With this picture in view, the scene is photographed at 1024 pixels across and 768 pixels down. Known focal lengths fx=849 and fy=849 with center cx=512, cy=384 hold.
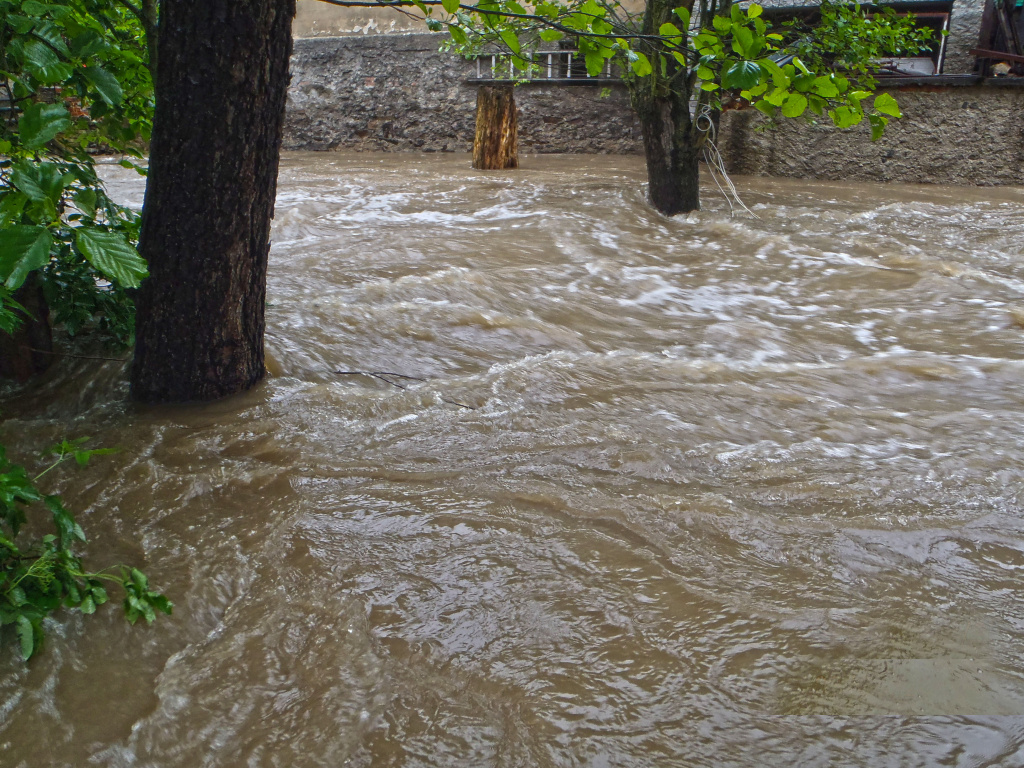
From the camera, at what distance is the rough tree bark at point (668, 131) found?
21.5ft

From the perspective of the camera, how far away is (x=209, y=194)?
9.11 ft

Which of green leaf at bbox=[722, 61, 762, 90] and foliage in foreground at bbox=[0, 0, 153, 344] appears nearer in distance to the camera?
foliage in foreground at bbox=[0, 0, 153, 344]

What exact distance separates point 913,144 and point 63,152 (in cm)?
872

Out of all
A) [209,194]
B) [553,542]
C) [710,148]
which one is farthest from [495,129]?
[553,542]

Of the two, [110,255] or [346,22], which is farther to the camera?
[346,22]

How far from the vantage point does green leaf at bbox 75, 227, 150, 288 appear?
57.5 inches

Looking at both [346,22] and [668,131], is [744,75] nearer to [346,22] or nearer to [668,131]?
[668,131]

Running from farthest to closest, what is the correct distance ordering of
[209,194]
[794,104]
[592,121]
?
1. [592,121]
2. [209,194]
3. [794,104]

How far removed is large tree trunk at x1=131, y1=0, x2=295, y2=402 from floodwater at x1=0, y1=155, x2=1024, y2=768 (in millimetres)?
204

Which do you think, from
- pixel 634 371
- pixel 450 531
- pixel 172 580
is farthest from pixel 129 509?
pixel 634 371

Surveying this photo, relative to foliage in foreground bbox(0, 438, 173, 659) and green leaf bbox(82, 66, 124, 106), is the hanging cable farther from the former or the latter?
foliage in foreground bbox(0, 438, 173, 659)

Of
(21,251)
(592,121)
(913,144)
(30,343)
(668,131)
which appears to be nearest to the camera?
(21,251)

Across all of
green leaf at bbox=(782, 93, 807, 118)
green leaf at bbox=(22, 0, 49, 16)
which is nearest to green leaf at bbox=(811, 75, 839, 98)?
green leaf at bbox=(782, 93, 807, 118)

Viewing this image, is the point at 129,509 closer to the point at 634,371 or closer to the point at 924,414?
the point at 634,371
